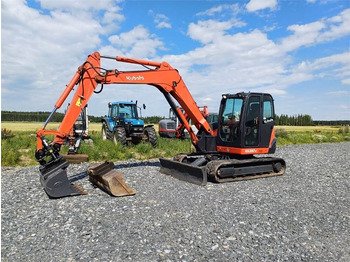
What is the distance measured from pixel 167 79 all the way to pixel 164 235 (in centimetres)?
579

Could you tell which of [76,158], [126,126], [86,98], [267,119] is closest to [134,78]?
[86,98]

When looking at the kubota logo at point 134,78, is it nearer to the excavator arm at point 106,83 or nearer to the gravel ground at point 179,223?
the excavator arm at point 106,83

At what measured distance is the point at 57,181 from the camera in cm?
739

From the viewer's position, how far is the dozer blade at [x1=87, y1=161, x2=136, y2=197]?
762 centimetres

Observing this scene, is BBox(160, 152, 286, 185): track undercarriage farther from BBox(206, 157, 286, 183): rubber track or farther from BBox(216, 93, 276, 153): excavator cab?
BBox(216, 93, 276, 153): excavator cab

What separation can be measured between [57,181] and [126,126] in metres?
10.1

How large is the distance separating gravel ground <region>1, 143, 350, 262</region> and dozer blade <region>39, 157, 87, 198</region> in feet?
0.73

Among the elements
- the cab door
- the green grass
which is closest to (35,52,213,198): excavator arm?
the cab door

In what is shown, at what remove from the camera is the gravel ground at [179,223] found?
15.4 feet

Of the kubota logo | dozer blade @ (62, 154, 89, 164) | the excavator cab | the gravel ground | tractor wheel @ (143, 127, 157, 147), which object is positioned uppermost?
the kubota logo

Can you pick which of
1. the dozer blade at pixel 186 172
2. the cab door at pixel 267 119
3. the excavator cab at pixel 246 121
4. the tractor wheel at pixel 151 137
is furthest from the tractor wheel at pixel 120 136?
the cab door at pixel 267 119

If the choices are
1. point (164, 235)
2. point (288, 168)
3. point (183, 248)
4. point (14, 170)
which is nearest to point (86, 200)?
point (164, 235)

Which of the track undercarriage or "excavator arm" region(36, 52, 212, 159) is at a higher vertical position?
"excavator arm" region(36, 52, 212, 159)

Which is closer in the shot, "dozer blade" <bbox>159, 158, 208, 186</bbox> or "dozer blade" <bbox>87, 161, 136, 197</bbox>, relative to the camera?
"dozer blade" <bbox>87, 161, 136, 197</bbox>
